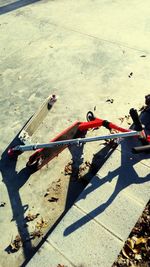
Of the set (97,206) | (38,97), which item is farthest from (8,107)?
(97,206)

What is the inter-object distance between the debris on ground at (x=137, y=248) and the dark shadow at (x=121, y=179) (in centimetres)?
55

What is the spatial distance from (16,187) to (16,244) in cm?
105

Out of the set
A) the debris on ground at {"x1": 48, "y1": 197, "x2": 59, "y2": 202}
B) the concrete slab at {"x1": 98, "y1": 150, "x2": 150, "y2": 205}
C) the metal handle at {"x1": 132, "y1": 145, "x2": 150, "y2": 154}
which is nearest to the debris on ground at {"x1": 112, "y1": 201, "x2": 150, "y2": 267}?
the concrete slab at {"x1": 98, "y1": 150, "x2": 150, "y2": 205}

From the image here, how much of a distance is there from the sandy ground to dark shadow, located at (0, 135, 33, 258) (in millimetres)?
16

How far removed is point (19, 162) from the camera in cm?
572

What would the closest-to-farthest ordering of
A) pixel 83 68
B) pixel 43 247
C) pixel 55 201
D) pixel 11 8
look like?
pixel 43 247
pixel 55 201
pixel 83 68
pixel 11 8

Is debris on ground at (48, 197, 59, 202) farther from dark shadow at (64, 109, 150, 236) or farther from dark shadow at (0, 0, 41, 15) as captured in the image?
dark shadow at (0, 0, 41, 15)

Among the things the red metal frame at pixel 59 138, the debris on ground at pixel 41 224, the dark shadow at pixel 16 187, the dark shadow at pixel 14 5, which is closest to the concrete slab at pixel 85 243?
the debris on ground at pixel 41 224

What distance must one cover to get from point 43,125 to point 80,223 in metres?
2.56

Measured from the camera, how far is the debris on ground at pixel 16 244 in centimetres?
454

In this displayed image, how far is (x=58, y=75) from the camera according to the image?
25.3 feet

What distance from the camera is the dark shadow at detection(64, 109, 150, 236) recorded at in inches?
176

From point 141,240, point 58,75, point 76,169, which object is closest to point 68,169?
point 76,169

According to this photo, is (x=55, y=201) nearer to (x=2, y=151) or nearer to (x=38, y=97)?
(x=2, y=151)
